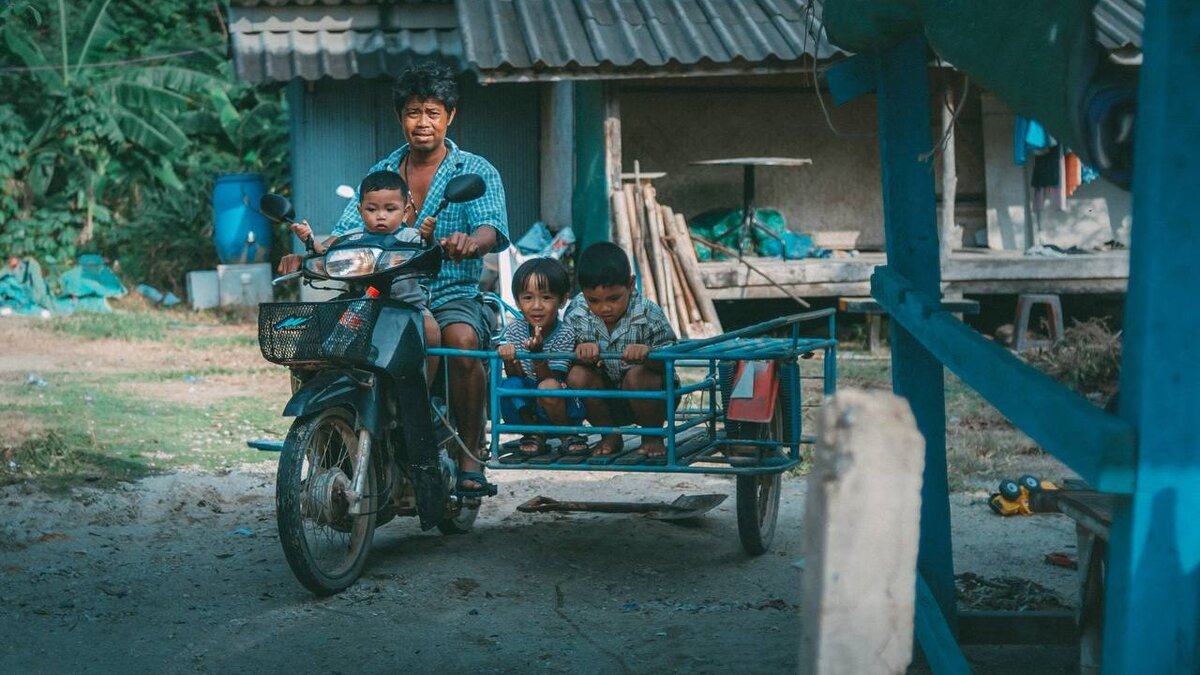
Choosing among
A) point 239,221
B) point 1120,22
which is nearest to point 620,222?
point 1120,22

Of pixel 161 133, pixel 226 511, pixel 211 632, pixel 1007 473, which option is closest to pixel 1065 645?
pixel 211 632

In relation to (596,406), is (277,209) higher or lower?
higher

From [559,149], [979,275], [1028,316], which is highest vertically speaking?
[559,149]

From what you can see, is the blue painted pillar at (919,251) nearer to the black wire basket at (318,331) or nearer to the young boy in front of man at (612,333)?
the young boy in front of man at (612,333)

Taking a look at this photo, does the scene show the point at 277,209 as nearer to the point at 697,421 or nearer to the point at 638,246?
the point at 697,421

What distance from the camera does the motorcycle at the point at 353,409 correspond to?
445cm

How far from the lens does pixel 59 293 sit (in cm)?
1501

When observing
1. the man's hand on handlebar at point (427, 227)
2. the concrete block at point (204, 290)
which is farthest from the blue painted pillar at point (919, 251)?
the concrete block at point (204, 290)

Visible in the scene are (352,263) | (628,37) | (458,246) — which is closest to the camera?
(352,263)

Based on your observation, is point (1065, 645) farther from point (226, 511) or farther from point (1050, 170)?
point (1050, 170)

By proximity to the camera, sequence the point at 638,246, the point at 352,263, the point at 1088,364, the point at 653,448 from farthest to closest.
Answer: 1. the point at 638,246
2. the point at 1088,364
3. the point at 653,448
4. the point at 352,263

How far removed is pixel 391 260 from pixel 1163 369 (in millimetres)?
3170

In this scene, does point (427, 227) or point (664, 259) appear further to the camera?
point (664, 259)

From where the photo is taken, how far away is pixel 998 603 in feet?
14.3
